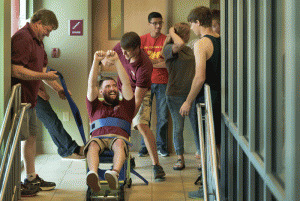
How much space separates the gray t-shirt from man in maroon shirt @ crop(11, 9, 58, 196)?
1266 millimetres

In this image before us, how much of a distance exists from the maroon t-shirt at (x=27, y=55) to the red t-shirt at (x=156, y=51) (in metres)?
1.66

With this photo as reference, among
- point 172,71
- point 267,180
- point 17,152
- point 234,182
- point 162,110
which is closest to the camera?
point 267,180

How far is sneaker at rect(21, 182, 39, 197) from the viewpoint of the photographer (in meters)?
3.46

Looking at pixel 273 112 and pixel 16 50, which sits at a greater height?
pixel 16 50

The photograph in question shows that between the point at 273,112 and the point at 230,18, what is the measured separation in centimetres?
136

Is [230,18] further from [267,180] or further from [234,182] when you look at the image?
[267,180]

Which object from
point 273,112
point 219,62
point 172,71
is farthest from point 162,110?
point 273,112

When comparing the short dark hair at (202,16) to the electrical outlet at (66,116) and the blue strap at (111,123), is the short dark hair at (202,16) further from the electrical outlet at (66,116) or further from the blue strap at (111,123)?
the electrical outlet at (66,116)

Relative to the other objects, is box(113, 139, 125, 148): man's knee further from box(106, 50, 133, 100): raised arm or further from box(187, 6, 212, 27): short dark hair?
box(187, 6, 212, 27): short dark hair

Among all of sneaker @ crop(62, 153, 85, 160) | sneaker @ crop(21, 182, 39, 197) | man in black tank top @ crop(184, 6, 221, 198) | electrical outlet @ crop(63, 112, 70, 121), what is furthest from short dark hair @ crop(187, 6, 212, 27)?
electrical outlet @ crop(63, 112, 70, 121)

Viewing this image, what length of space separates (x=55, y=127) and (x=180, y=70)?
140cm

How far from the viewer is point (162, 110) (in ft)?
16.2

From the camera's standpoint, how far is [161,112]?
4.96 m

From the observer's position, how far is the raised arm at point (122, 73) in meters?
3.19
